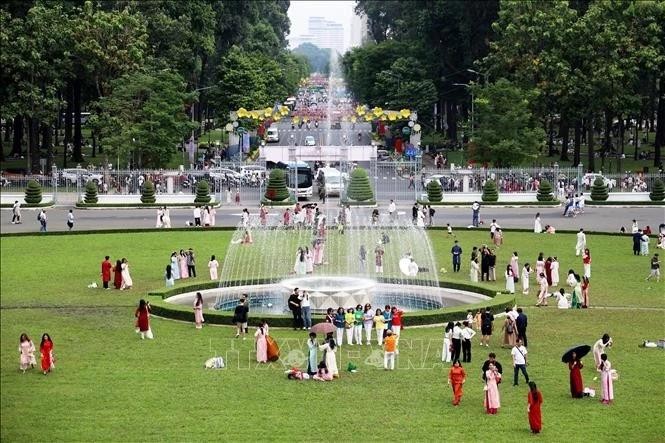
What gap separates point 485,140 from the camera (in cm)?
9144

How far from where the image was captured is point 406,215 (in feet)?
236

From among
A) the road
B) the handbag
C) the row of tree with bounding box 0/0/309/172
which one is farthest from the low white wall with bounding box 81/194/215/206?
the handbag

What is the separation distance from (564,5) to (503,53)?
267 inches

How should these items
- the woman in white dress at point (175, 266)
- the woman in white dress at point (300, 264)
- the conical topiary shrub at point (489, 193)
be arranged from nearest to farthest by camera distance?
the woman in white dress at point (175, 266)
the woman in white dress at point (300, 264)
the conical topiary shrub at point (489, 193)

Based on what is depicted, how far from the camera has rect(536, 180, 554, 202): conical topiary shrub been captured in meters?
78.6

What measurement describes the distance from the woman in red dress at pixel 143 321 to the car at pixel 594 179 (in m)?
50.8

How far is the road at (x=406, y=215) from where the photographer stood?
6706 centimetres

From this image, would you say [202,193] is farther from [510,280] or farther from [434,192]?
[510,280]

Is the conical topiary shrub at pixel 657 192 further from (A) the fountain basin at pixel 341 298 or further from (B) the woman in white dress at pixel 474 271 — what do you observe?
(A) the fountain basin at pixel 341 298

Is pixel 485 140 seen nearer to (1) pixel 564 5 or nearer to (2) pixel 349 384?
(1) pixel 564 5

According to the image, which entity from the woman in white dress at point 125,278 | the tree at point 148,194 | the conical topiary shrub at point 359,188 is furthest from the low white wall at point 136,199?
the woman in white dress at point 125,278

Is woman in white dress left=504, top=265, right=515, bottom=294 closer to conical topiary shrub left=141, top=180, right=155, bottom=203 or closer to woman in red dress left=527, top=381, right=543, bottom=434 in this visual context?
woman in red dress left=527, top=381, right=543, bottom=434

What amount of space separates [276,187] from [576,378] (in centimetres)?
5215

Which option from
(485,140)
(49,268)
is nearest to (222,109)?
(485,140)
